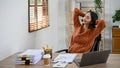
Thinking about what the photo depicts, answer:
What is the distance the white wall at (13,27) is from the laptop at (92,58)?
895 mm

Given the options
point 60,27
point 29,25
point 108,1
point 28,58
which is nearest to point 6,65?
point 28,58

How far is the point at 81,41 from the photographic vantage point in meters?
3.20

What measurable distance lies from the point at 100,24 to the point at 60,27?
8.18 feet

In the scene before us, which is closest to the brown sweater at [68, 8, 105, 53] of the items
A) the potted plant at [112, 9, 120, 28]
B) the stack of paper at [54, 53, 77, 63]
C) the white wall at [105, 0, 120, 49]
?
the stack of paper at [54, 53, 77, 63]

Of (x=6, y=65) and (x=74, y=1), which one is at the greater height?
(x=74, y=1)

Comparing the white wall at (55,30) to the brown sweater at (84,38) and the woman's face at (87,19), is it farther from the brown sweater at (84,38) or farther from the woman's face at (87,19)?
the woman's face at (87,19)

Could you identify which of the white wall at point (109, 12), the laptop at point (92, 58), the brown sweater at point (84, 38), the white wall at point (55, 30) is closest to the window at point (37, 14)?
the white wall at point (55, 30)

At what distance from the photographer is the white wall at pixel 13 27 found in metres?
2.59

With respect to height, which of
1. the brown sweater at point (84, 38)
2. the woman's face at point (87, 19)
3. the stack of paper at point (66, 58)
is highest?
the woman's face at point (87, 19)

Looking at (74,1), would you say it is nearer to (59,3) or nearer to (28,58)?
(59,3)

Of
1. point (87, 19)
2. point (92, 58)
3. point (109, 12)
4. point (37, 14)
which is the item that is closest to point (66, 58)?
point (92, 58)

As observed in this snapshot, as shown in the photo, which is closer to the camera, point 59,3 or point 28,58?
point 28,58

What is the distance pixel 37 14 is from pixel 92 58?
1935mm

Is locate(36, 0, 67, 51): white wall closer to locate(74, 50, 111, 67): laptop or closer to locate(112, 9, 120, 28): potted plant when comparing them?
locate(112, 9, 120, 28): potted plant
